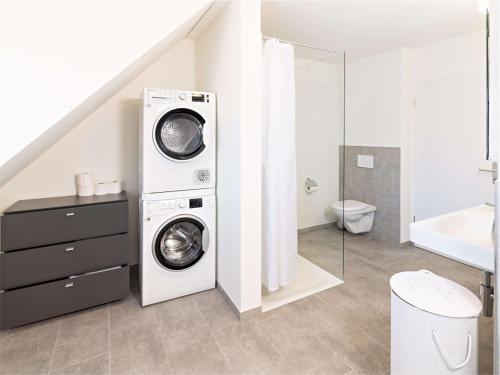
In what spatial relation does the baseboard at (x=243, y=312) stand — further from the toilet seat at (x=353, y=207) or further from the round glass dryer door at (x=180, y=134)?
the toilet seat at (x=353, y=207)

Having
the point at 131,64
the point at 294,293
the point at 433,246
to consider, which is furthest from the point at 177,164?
the point at 433,246

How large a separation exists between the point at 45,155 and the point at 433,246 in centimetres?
292

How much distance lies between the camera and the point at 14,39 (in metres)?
1.54

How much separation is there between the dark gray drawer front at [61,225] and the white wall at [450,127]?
332cm

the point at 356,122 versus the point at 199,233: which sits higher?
the point at 356,122

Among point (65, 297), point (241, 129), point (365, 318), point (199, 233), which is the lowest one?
point (365, 318)

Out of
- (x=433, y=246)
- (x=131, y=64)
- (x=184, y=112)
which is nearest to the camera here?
(x=433, y=246)

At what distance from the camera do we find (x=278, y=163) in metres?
2.28

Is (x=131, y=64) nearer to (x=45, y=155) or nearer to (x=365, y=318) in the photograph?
(x=45, y=155)

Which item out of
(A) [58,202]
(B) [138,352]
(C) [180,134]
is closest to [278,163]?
(C) [180,134]

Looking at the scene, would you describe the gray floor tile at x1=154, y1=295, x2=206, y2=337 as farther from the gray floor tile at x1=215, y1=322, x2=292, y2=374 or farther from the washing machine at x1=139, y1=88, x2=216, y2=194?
the washing machine at x1=139, y1=88, x2=216, y2=194

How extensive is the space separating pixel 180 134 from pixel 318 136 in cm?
203

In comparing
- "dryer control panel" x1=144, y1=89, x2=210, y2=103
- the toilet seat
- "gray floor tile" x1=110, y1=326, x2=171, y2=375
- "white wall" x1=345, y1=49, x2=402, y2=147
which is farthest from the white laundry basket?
"white wall" x1=345, y1=49, x2=402, y2=147

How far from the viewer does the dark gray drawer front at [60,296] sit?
1.93 metres
